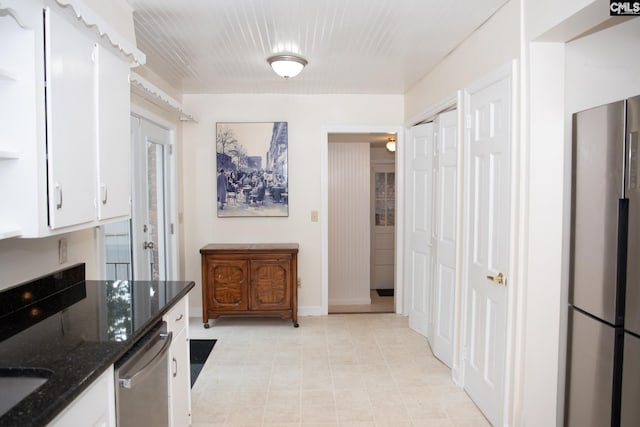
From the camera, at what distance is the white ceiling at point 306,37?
7.61 feet

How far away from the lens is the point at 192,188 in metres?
4.39

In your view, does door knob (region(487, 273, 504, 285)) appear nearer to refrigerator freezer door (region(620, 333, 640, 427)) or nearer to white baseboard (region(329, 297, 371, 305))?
refrigerator freezer door (region(620, 333, 640, 427))

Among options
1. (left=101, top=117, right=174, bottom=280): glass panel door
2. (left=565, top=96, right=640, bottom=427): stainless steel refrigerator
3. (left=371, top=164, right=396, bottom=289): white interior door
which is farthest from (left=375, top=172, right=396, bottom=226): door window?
(left=565, top=96, right=640, bottom=427): stainless steel refrigerator

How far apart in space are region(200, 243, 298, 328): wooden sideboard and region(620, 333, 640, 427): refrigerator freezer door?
2795 millimetres

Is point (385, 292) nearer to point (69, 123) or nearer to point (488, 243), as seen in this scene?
point (488, 243)

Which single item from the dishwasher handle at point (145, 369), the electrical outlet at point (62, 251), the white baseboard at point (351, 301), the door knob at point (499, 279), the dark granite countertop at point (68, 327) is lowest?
the white baseboard at point (351, 301)

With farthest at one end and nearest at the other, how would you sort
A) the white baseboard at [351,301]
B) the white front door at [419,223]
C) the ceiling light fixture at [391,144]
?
the white baseboard at [351,301] → the ceiling light fixture at [391,144] → the white front door at [419,223]

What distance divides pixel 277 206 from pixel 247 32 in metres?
2.05

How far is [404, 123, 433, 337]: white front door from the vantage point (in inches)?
145

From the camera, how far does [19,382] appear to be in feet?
3.85

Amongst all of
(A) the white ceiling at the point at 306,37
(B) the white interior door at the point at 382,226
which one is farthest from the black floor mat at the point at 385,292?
(A) the white ceiling at the point at 306,37

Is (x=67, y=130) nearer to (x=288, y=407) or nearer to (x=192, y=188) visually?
(x=288, y=407)

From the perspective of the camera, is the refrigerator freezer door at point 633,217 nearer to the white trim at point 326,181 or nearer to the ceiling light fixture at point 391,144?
the white trim at point 326,181

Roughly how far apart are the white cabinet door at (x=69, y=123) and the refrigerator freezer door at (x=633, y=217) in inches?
89.6
